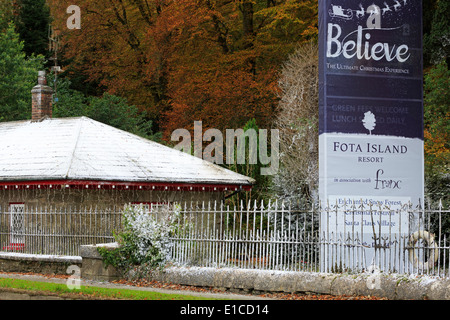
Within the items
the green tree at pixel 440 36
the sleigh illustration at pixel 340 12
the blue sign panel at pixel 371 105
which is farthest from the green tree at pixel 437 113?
the sleigh illustration at pixel 340 12

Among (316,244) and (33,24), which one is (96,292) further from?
Answer: (33,24)

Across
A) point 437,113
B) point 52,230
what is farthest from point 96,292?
point 437,113

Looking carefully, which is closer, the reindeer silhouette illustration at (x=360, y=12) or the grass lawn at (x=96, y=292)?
the grass lawn at (x=96, y=292)

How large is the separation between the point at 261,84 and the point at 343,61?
55.8 feet

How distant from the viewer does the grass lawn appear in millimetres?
12586

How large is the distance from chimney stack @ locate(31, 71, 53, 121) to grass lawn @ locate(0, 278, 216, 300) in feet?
39.0

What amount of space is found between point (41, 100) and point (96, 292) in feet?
45.0

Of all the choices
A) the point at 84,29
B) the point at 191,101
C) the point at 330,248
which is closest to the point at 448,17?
the point at 191,101

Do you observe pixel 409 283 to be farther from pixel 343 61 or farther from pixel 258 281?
pixel 343 61

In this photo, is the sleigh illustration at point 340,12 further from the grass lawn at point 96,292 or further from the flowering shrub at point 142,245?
the grass lawn at point 96,292

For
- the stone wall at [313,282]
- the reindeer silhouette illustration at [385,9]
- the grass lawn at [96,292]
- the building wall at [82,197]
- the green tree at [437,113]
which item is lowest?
the grass lawn at [96,292]

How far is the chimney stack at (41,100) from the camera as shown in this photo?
993 inches

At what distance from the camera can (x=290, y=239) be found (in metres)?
16.3

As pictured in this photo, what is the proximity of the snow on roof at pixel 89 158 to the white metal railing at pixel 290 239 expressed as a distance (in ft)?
3.96
